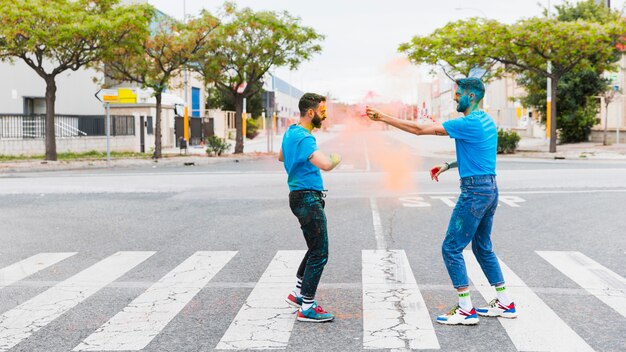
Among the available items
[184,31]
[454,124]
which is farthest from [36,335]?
[184,31]

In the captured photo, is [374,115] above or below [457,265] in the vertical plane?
above

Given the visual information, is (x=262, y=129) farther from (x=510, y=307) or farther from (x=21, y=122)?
(x=510, y=307)

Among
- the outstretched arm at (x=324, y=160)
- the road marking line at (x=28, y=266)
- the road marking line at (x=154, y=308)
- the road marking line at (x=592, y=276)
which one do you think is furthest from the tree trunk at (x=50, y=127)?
the outstretched arm at (x=324, y=160)

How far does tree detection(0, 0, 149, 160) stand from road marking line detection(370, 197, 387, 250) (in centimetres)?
1858

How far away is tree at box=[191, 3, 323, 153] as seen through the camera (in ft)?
120

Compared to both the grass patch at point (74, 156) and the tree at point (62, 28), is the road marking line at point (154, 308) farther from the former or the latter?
the grass patch at point (74, 156)

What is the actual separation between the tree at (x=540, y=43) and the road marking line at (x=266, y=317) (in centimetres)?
2812

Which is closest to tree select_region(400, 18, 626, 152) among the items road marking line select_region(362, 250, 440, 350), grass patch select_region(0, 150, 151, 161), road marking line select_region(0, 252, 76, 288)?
grass patch select_region(0, 150, 151, 161)

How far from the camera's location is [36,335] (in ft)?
16.9

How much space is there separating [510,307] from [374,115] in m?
1.94

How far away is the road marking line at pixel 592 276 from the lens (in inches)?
243

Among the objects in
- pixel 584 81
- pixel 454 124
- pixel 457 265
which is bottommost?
pixel 457 265

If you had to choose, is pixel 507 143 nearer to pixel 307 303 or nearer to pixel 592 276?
pixel 592 276

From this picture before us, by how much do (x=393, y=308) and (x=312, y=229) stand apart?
105 cm
